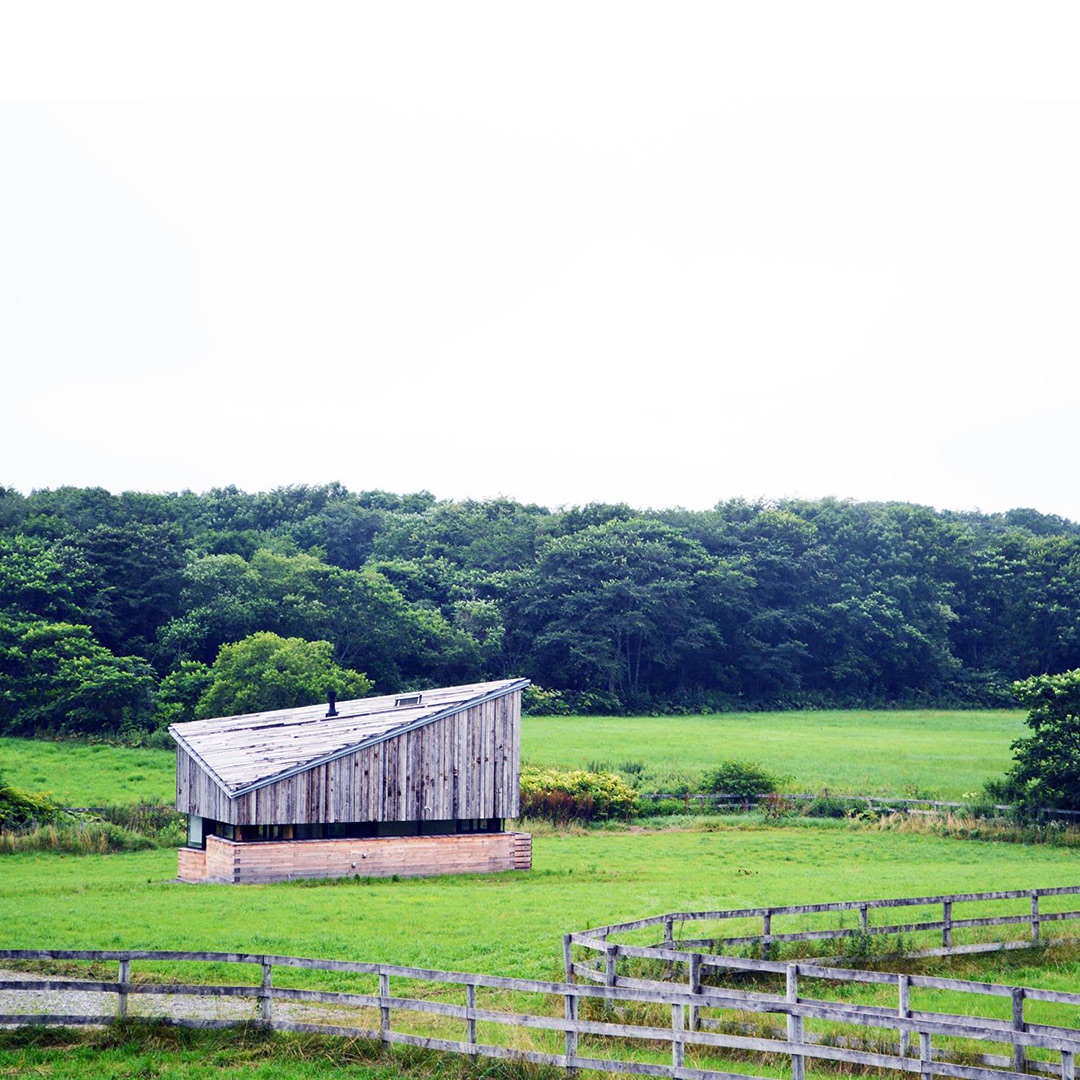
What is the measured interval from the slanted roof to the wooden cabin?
0.18 ft

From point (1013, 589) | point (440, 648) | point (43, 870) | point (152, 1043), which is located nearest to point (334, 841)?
point (43, 870)

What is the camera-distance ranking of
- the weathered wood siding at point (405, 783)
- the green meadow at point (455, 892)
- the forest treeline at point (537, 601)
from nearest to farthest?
the green meadow at point (455, 892) < the weathered wood siding at point (405, 783) < the forest treeline at point (537, 601)

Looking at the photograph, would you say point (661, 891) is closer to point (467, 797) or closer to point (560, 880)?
point (560, 880)

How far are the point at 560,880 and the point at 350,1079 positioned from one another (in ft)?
68.3

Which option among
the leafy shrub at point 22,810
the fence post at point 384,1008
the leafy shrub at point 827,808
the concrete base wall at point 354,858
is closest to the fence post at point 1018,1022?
the fence post at point 384,1008

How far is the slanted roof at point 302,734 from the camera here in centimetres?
3628

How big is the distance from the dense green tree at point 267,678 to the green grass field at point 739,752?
19.9 ft

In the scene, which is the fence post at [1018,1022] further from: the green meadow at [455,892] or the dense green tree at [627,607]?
the dense green tree at [627,607]

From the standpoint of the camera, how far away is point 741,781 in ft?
177

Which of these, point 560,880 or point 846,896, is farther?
point 560,880

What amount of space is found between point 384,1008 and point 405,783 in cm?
2204

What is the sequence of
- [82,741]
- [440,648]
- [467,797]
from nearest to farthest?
[467,797] < [82,741] < [440,648]

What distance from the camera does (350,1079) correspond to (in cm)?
1522

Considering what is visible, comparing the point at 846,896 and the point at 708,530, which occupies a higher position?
the point at 708,530
